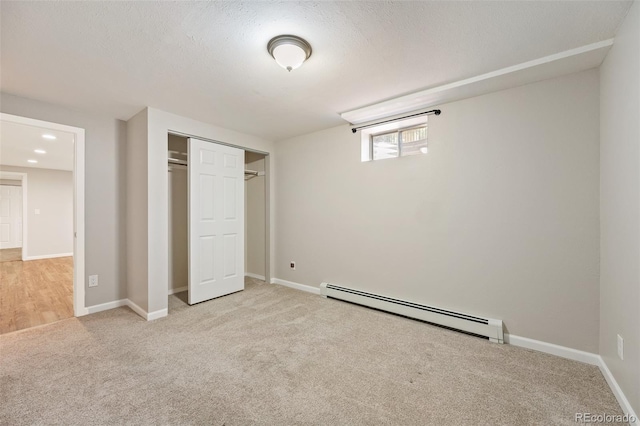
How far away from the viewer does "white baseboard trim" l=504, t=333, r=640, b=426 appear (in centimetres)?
160

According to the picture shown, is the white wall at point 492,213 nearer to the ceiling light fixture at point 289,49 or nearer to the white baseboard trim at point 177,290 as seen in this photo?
the ceiling light fixture at point 289,49

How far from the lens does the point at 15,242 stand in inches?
Result: 295

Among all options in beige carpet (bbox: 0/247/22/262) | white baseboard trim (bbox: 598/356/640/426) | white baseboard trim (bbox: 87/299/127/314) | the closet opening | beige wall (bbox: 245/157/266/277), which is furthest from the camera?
beige carpet (bbox: 0/247/22/262)

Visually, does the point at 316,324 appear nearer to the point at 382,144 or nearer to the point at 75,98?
the point at 382,144

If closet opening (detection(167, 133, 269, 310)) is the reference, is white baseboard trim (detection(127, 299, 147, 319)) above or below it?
below

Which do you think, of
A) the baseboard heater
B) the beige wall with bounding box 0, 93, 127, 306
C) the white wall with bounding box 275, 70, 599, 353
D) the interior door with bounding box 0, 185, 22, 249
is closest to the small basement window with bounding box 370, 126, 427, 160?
the white wall with bounding box 275, 70, 599, 353

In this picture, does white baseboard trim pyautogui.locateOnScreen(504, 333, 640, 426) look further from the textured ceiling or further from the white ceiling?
the white ceiling

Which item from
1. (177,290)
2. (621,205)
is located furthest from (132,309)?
(621,205)

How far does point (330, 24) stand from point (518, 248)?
94.6 inches

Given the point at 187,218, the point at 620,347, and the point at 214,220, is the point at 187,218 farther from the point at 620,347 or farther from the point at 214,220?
the point at 620,347

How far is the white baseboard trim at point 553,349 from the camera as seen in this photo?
210cm

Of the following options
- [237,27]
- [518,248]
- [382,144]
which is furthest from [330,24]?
[518,248]

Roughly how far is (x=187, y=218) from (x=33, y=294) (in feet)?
Answer: 8.39

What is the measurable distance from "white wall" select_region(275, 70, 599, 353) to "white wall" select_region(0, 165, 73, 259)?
8036mm
